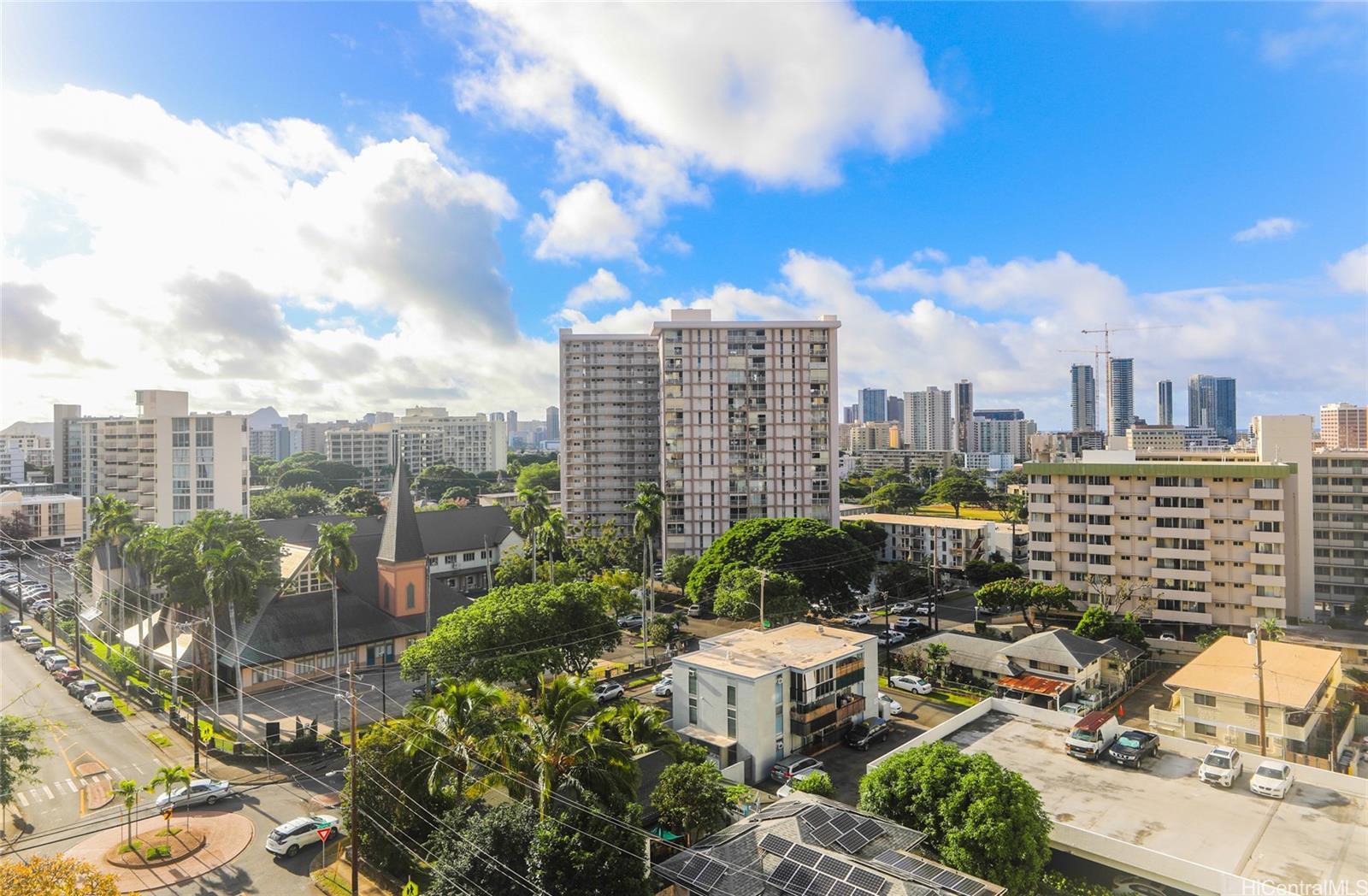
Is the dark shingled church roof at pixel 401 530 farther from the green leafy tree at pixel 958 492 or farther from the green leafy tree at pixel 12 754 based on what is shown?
the green leafy tree at pixel 958 492

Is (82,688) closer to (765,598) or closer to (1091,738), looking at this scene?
(765,598)

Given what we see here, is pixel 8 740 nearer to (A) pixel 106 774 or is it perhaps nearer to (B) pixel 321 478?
(A) pixel 106 774

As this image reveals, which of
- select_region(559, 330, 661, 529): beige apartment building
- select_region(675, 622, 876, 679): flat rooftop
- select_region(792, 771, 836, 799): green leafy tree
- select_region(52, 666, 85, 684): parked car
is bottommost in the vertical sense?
select_region(52, 666, 85, 684): parked car

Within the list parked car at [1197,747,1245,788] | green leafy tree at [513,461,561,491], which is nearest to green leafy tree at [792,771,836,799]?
parked car at [1197,747,1245,788]

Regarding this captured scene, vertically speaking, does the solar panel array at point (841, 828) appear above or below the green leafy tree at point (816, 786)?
above

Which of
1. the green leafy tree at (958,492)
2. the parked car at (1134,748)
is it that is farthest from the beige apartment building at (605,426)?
the parked car at (1134,748)

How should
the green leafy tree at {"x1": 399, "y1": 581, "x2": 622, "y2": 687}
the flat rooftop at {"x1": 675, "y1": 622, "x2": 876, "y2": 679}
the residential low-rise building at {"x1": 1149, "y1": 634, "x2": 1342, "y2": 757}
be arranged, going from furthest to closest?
the green leafy tree at {"x1": 399, "y1": 581, "x2": 622, "y2": 687}
the flat rooftop at {"x1": 675, "y1": 622, "x2": 876, "y2": 679}
the residential low-rise building at {"x1": 1149, "y1": 634, "x2": 1342, "y2": 757}

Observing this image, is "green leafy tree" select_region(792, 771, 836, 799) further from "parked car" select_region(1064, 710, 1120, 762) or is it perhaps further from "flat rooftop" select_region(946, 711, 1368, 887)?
"parked car" select_region(1064, 710, 1120, 762)
